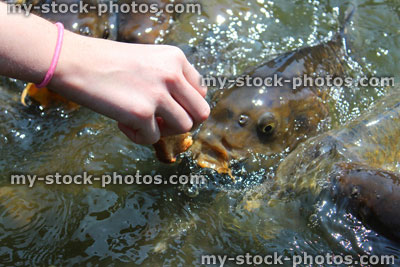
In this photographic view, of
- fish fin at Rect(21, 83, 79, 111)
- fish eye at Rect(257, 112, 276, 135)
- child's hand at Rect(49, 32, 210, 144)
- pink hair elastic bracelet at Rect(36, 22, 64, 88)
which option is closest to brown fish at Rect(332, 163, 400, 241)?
fish eye at Rect(257, 112, 276, 135)

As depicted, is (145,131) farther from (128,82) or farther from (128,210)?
(128,210)

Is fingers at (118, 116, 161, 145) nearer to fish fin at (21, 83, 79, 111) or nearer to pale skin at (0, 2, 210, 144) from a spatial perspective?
pale skin at (0, 2, 210, 144)

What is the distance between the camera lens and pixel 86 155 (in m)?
2.88

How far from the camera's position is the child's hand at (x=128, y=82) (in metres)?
1.65

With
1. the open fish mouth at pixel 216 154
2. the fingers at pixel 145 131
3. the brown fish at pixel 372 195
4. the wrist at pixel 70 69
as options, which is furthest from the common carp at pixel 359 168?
the wrist at pixel 70 69

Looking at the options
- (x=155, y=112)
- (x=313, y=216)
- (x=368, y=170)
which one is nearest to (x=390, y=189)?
(x=368, y=170)

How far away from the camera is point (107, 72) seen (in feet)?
5.46

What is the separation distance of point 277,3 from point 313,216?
109 inches

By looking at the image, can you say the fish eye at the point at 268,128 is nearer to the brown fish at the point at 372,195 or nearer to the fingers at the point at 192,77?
the brown fish at the point at 372,195

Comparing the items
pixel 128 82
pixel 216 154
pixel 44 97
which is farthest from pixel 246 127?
pixel 44 97

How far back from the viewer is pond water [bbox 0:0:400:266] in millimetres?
2223

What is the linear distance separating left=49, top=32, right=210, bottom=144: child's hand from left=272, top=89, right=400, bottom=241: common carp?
0.91 meters

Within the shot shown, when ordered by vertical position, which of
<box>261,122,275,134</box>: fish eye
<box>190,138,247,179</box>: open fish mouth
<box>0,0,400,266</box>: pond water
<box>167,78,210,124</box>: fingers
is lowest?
<box>0,0,400,266</box>: pond water

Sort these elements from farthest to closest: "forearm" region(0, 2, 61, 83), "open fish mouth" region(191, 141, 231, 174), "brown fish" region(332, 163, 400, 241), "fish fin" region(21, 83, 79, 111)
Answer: "fish fin" region(21, 83, 79, 111), "open fish mouth" region(191, 141, 231, 174), "brown fish" region(332, 163, 400, 241), "forearm" region(0, 2, 61, 83)
